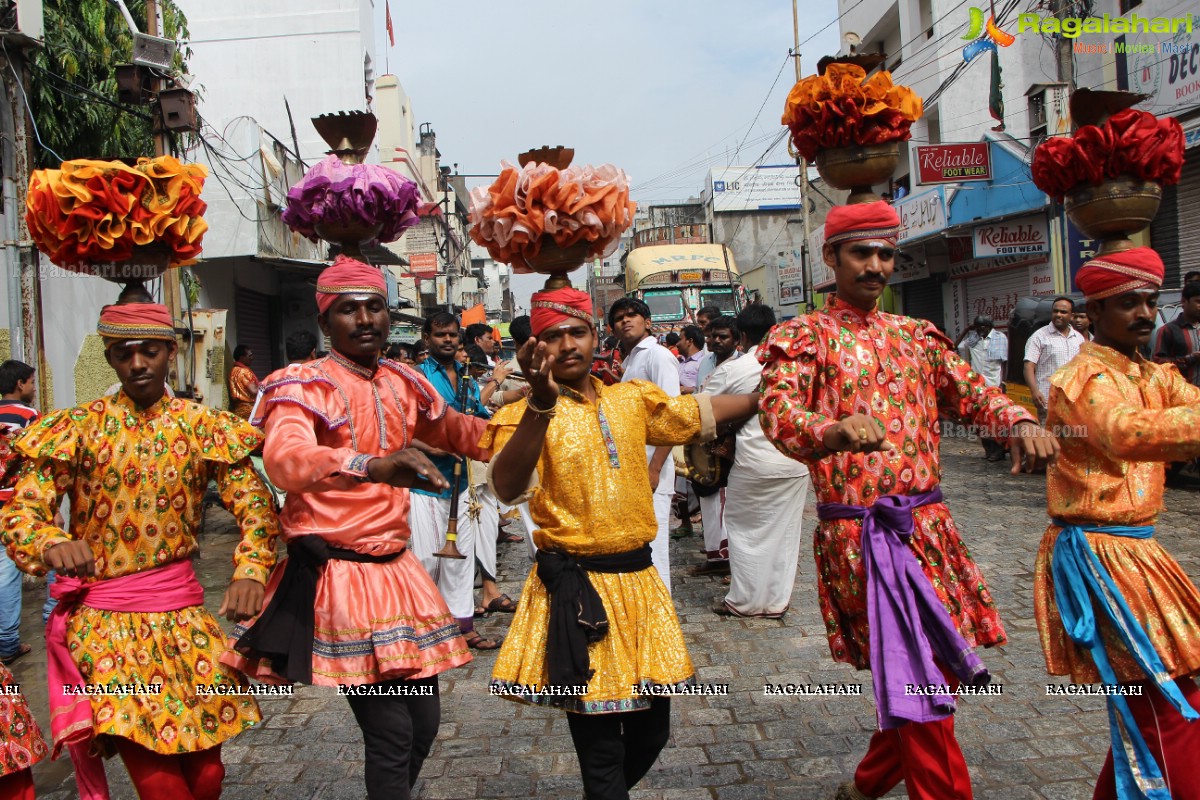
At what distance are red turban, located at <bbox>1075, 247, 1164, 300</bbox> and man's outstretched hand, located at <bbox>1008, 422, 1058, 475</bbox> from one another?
56 centimetres

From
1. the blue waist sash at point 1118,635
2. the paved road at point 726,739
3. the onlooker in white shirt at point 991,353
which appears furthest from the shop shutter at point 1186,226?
the blue waist sash at point 1118,635

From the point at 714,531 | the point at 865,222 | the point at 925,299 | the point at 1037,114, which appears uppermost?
the point at 1037,114

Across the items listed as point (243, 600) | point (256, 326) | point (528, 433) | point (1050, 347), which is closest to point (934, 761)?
point (528, 433)

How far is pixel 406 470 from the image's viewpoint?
2.30 m

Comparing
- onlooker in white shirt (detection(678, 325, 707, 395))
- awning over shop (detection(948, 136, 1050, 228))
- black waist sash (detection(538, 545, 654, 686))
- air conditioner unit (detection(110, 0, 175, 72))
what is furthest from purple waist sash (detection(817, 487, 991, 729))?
awning over shop (detection(948, 136, 1050, 228))

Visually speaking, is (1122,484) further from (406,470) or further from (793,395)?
(406,470)

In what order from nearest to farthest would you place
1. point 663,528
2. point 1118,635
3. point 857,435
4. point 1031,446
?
point 857,435, point 1031,446, point 1118,635, point 663,528

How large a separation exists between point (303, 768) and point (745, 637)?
274 cm

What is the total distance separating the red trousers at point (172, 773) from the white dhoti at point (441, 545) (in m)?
2.36

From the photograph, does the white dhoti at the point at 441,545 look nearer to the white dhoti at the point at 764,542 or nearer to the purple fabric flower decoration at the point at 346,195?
the white dhoti at the point at 764,542

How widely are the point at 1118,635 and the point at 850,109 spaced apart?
6.24ft

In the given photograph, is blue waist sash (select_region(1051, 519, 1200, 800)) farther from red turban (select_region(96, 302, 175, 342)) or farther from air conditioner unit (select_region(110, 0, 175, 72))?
air conditioner unit (select_region(110, 0, 175, 72))

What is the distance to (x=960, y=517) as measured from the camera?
862 centimetres

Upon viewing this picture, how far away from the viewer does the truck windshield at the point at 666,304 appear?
848 inches
